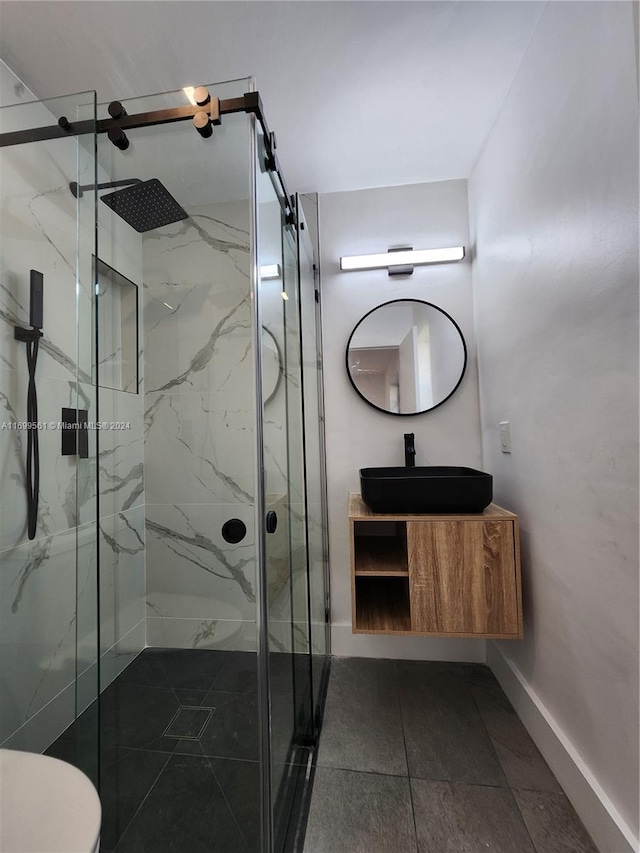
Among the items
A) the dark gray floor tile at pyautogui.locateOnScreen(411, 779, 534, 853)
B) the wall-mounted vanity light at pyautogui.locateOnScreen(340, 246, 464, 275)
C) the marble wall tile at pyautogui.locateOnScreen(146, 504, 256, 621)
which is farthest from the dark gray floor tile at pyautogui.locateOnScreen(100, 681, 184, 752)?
the wall-mounted vanity light at pyautogui.locateOnScreen(340, 246, 464, 275)

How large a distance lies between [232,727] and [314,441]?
106 cm

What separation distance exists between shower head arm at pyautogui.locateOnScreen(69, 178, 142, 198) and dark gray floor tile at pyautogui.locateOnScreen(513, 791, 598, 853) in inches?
92.8

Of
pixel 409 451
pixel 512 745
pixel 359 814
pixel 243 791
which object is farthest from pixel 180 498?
pixel 512 745

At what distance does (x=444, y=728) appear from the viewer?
52.0 inches

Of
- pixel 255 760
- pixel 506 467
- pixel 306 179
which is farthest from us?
pixel 306 179

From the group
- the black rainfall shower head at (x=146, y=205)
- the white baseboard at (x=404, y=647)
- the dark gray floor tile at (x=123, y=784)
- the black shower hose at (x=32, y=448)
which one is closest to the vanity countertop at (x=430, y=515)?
the white baseboard at (x=404, y=647)

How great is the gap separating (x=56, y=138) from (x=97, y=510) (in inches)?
50.1

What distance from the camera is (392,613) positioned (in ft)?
4.65

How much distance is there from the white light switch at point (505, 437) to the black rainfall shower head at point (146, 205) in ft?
5.19

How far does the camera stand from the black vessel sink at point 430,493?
129 cm

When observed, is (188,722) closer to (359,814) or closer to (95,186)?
(359,814)

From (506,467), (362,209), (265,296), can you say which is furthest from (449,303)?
(265,296)

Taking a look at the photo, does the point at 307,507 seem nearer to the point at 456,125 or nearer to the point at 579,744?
the point at 579,744

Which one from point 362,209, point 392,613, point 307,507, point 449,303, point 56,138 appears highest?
point 362,209
